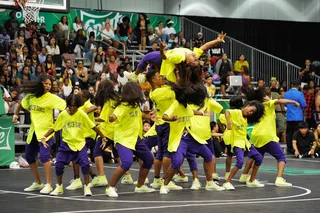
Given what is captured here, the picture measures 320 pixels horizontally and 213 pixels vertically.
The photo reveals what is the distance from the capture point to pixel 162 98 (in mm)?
13953

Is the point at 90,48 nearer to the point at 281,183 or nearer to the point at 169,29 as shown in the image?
the point at 169,29

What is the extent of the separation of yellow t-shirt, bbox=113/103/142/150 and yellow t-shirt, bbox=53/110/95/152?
1.84 ft

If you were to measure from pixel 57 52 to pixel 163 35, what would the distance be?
19.1 ft

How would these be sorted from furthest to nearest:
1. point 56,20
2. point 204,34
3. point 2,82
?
point 204,34 < point 56,20 < point 2,82

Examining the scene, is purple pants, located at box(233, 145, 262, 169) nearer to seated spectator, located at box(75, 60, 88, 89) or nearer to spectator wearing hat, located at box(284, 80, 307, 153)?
spectator wearing hat, located at box(284, 80, 307, 153)

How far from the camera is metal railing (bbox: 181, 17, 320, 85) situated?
3262 centimetres

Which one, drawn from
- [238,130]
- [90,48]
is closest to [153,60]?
[238,130]

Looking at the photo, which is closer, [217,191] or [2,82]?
[217,191]

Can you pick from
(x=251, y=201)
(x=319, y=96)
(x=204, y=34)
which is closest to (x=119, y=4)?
(x=204, y=34)

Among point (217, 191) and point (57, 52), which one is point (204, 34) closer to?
point (57, 52)

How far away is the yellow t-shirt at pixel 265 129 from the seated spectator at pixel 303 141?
26.8 feet

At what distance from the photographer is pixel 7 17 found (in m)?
28.0

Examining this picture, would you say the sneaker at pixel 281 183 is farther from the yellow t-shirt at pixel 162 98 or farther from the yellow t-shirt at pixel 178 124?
the yellow t-shirt at pixel 162 98

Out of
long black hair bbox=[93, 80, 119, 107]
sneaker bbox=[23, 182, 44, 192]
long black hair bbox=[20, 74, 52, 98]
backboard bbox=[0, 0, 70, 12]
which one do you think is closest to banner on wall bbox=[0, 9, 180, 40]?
backboard bbox=[0, 0, 70, 12]
